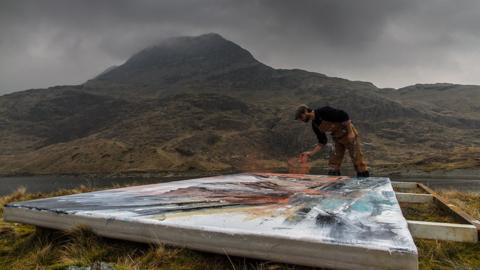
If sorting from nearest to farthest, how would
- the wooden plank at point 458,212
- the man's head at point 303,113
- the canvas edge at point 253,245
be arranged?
the canvas edge at point 253,245, the wooden plank at point 458,212, the man's head at point 303,113

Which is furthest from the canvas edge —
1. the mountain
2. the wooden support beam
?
the mountain

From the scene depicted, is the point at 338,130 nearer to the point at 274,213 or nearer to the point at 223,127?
the point at 274,213

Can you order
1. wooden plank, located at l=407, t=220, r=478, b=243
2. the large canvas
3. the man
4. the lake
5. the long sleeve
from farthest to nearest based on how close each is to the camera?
the lake
the long sleeve
the man
wooden plank, located at l=407, t=220, r=478, b=243
the large canvas

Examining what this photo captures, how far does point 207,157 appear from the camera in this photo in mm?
85312

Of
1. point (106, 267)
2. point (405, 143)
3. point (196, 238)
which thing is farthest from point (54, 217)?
point (405, 143)

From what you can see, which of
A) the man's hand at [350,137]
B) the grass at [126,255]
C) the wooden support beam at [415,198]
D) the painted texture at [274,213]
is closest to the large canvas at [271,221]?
the painted texture at [274,213]

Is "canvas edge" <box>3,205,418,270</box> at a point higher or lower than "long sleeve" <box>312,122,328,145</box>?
lower

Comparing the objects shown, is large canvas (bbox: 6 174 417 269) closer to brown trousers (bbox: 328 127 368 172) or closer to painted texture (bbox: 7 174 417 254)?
painted texture (bbox: 7 174 417 254)

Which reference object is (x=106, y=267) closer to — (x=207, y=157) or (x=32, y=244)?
(x=32, y=244)

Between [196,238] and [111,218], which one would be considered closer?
[196,238]

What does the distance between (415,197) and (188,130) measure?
101m

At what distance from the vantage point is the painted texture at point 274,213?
2350mm

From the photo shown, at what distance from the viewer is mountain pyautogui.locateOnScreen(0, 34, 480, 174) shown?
82000mm

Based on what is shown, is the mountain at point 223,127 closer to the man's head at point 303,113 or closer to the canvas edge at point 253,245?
the man's head at point 303,113
